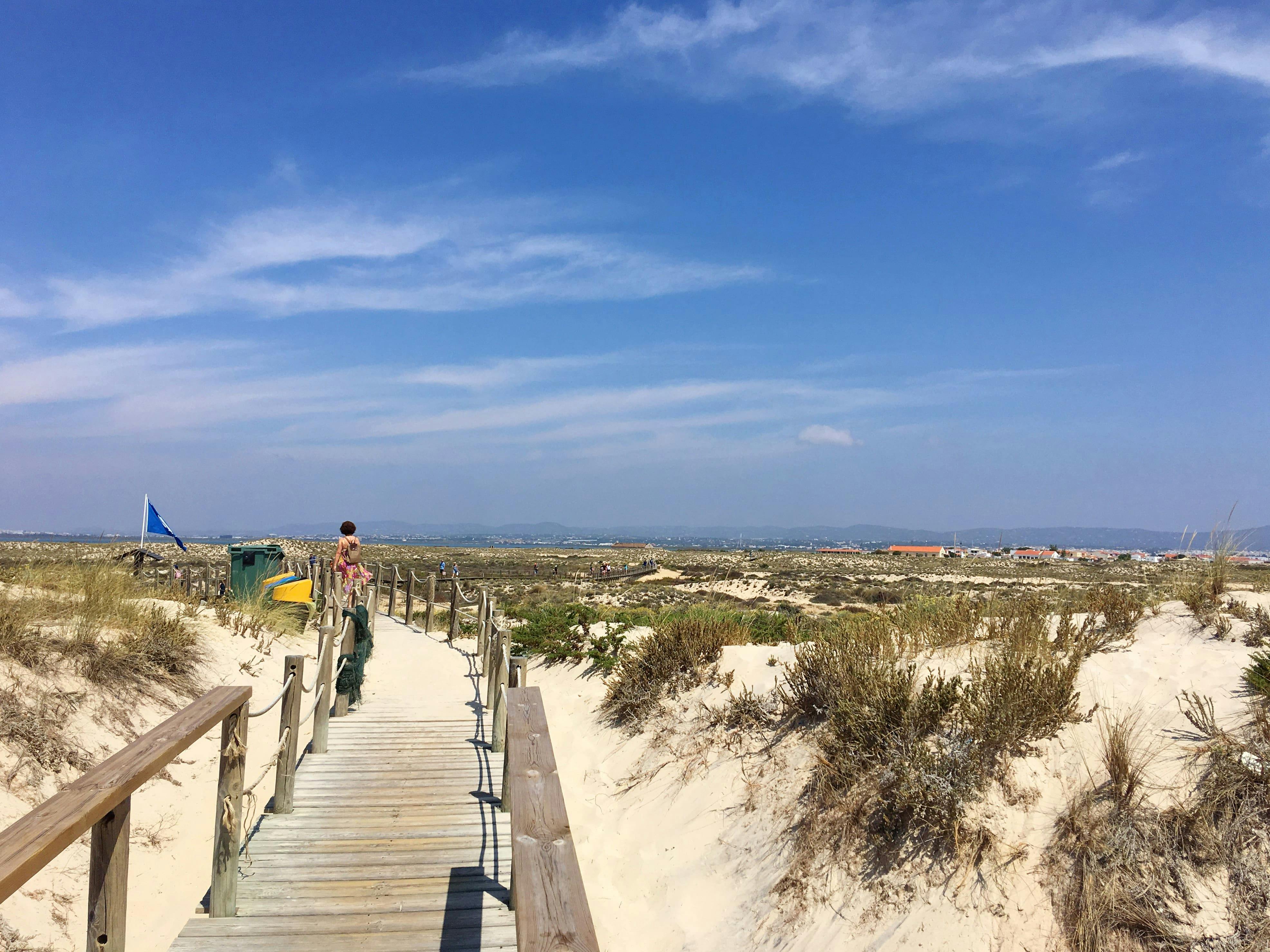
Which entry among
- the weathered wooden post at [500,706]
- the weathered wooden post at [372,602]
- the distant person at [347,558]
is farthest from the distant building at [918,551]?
the weathered wooden post at [500,706]

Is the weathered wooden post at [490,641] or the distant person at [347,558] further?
the distant person at [347,558]

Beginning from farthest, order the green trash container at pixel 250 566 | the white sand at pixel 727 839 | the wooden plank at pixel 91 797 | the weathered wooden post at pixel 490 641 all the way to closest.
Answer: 1. the green trash container at pixel 250 566
2. the weathered wooden post at pixel 490 641
3. the white sand at pixel 727 839
4. the wooden plank at pixel 91 797

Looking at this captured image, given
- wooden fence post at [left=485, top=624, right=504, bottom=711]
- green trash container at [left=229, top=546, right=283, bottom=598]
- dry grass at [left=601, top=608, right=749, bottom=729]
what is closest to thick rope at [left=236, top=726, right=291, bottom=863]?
wooden fence post at [left=485, top=624, right=504, bottom=711]

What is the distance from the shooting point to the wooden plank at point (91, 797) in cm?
217

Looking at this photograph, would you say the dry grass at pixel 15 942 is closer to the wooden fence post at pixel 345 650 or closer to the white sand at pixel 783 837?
the white sand at pixel 783 837

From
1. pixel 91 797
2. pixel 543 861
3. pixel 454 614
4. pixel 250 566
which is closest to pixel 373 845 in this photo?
pixel 91 797

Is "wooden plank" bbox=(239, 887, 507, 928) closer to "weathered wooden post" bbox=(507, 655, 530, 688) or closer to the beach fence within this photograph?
the beach fence

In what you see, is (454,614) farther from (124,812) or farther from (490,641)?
(124,812)

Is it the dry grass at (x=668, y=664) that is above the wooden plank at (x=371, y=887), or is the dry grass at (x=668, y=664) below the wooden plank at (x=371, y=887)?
above

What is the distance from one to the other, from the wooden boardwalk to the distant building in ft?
251

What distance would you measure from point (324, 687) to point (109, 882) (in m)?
4.42

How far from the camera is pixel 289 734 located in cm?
573

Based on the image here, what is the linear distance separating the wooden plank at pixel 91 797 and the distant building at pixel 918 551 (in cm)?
7985

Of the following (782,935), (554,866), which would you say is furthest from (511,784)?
(782,935)
